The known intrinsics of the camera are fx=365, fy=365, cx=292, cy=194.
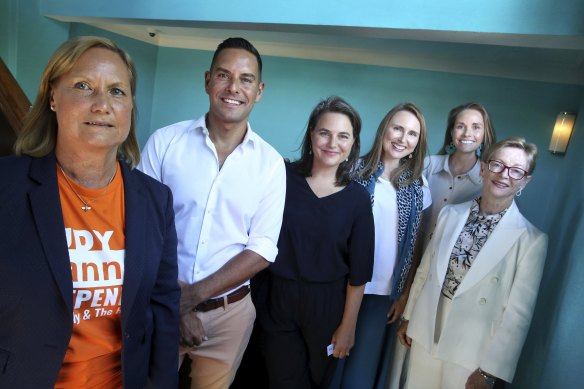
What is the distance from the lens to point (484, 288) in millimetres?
1746

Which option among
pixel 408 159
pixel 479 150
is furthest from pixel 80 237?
pixel 479 150

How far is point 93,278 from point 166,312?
1.11 ft

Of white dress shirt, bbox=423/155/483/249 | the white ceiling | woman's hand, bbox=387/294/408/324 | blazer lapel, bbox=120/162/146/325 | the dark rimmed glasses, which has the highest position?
the white ceiling

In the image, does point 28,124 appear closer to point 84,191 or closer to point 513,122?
point 84,191

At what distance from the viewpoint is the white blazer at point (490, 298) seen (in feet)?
5.42

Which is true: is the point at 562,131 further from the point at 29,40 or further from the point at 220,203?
the point at 29,40

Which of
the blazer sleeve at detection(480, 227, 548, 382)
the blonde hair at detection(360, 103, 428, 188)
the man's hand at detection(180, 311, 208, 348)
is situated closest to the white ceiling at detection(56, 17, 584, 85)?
the blonde hair at detection(360, 103, 428, 188)

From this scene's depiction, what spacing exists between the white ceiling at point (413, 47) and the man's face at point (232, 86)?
1.26m

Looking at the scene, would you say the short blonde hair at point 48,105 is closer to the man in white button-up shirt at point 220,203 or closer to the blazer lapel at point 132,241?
the blazer lapel at point 132,241

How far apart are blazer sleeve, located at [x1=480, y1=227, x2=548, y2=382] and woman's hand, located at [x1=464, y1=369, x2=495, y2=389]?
70 millimetres

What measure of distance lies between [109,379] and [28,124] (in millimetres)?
821

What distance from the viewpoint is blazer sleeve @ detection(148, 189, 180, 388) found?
128cm

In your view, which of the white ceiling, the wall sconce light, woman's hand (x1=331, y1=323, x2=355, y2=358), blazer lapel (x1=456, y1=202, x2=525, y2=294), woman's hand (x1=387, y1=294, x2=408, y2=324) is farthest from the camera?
the wall sconce light

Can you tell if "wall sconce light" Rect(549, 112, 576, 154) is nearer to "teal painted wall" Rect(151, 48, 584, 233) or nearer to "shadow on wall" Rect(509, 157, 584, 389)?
"teal painted wall" Rect(151, 48, 584, 233)
